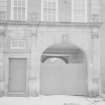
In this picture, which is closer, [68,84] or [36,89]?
[36,89]

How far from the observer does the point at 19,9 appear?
10820 mm

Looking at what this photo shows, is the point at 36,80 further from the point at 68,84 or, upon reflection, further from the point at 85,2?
the point at 85,2

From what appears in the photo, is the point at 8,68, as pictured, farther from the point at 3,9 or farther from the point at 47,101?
the point at 3,9

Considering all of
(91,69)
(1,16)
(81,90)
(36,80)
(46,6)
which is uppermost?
(46,6)

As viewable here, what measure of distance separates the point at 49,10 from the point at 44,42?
2.19 m

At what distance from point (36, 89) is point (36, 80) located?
1.80 feet

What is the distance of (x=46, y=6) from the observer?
10984 millimetres

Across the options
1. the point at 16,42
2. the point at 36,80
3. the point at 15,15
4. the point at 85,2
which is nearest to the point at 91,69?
the point at 36,80

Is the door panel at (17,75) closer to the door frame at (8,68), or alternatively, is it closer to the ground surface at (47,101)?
the door frame at (8,68)

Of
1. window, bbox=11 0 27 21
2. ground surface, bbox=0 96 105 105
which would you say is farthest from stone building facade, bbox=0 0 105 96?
ground surface, bbox=0 96 105 105

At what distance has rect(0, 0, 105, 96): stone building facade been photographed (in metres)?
10.4

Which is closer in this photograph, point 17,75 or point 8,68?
point 8,68

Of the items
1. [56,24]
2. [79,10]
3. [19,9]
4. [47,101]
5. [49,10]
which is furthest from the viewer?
[79,10]

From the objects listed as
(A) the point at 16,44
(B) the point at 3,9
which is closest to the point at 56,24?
(A) the point at 16,44
